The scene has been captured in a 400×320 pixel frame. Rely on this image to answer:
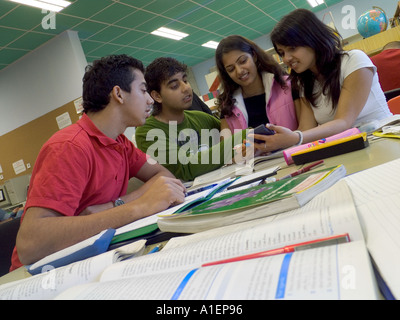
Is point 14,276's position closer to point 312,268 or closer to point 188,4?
point 312,268

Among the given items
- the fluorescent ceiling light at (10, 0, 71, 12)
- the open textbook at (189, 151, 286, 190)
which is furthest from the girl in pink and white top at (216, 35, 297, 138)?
the fluorescent ceiling light at (10, 0, 71, 12)

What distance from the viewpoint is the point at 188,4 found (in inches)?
197

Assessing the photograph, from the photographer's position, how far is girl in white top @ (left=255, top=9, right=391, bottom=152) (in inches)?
51.2

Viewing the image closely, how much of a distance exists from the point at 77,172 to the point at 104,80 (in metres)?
0.53

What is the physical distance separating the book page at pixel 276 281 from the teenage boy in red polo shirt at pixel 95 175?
1.86 ft

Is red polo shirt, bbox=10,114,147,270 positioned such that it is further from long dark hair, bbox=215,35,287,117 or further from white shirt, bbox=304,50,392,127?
white shirt, bbox=304,50,392,127

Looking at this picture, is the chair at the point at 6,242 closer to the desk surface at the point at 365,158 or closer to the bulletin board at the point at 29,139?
the desk surface at the point at 365,158

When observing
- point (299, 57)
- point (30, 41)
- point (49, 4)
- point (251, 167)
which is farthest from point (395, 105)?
point (30, 41)

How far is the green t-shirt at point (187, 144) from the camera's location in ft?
4.73

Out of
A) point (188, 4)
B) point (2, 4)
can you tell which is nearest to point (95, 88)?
point (2, 4)

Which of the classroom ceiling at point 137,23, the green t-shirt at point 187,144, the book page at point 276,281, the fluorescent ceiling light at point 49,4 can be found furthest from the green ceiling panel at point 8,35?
the book page at point 276,281

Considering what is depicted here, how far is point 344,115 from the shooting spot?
1347 millimetres

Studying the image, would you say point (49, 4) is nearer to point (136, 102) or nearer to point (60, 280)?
point (136, 102)
